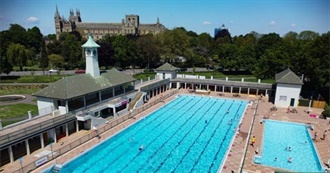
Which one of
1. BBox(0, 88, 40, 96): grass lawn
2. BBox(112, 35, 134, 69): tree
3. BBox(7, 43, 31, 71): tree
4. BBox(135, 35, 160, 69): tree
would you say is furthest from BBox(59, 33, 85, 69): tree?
BBox(0, 88, 40, 96): grass lawn

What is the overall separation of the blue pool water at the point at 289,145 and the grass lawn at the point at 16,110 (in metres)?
29.7

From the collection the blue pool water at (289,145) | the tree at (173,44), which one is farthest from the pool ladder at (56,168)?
the tree at (173,44)

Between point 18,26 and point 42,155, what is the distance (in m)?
100

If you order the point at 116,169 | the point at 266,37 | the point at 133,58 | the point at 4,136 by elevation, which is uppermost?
the point at 266,37

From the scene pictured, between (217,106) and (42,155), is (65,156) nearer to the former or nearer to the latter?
(42,155)

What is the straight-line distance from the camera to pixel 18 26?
96625 millimetres

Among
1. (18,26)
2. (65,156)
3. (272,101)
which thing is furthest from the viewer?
(18,26)

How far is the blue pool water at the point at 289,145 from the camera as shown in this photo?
724 inches

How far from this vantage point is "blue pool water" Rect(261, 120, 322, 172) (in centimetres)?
1839

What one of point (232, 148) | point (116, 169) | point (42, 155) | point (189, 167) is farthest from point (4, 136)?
point (232, 148)

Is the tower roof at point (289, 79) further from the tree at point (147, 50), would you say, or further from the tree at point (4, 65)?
the tree at point (4, 65)

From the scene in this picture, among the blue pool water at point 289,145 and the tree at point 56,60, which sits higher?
the tree at point 56,60

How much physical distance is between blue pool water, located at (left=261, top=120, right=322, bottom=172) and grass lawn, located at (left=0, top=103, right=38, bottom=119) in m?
29.7

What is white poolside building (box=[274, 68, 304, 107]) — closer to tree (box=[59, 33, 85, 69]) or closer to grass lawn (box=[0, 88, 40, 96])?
grass lawn (box=[0, 88, 40, 96])
